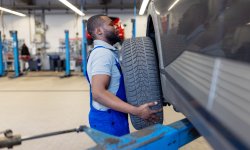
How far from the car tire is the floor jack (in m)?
0.32

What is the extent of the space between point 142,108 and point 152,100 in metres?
0.11

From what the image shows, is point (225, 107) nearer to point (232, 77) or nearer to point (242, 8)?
point (232, 77)

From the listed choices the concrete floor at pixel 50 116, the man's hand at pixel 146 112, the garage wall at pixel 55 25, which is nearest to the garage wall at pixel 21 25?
the garage wall at pixel 55 25

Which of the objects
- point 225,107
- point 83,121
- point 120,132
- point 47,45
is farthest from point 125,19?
point 225,107

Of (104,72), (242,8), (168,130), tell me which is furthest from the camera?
(104,72)

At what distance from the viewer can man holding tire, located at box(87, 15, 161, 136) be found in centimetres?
138

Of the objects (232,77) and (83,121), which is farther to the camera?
(83,121)

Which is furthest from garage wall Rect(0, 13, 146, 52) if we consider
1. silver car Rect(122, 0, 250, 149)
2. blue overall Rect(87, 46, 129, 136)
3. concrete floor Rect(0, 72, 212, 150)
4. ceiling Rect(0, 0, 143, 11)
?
silver car Rect(122, 0, 250, 149)

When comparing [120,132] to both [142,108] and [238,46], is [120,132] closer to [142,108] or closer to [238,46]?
[142,108]

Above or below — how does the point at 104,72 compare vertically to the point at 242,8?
below

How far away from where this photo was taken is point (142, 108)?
127 centimetres

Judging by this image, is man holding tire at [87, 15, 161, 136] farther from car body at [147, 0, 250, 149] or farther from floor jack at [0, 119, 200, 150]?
car body at [147, 0, 250, 149]

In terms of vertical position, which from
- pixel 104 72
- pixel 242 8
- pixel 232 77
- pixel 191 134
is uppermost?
pixel 242 8

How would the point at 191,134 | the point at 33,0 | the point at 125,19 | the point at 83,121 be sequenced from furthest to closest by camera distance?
the point at 125,19 → the point at 33,0 → the point at 83,121 → the point at 191,134
